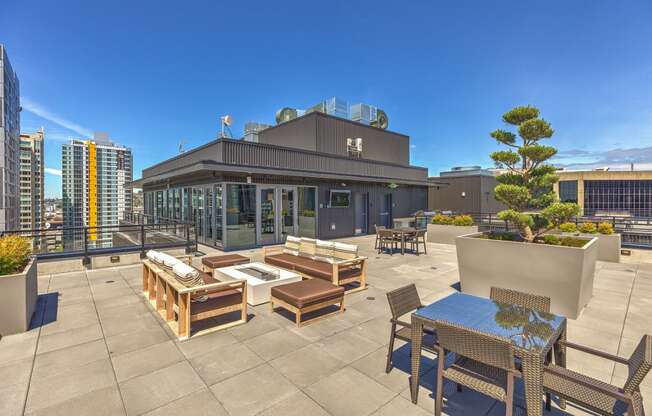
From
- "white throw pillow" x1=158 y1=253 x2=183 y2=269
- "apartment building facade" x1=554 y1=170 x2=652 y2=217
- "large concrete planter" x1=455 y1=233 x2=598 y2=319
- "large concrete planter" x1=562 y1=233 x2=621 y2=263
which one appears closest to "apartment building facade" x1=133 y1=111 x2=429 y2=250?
"white throw pillow" x1=158 y1=253 x2=183 y2=269

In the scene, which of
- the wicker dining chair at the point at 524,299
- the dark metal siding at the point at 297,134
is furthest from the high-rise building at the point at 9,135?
the wicker dining chair at the point at 524,299

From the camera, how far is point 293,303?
4.02 metres

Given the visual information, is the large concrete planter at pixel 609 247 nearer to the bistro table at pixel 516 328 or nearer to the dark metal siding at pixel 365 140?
the bistro table at pixel 516 328

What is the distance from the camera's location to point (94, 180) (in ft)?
236

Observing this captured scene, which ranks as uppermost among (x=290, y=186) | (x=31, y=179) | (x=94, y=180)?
(x=94, y=180)

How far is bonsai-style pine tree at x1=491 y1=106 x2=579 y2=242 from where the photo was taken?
5227 millimetres

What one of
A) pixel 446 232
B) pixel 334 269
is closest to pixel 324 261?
pixel 334 269

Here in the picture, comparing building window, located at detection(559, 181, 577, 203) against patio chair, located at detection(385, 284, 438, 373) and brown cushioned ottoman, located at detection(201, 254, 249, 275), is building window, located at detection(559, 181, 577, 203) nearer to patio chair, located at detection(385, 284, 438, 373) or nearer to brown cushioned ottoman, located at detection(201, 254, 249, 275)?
brown cushioned ottoman, located at detection(201, 254, 249, 275)

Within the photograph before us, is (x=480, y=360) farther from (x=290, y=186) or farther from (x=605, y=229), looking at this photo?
(x=290, y=186)

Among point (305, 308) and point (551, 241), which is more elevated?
point (551, 241)

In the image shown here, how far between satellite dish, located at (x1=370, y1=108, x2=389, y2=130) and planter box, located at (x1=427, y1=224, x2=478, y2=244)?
32.5ft

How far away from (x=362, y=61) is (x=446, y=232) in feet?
A: 37.2

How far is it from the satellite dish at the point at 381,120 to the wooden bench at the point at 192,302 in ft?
57.6

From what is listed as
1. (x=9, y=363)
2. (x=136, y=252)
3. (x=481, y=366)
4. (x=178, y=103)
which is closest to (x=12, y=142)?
(x=178, y=103)
